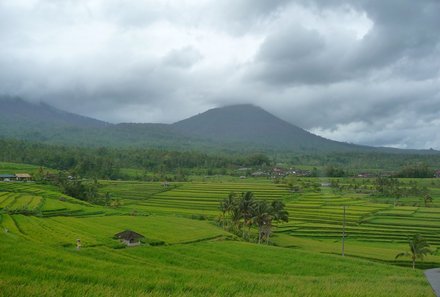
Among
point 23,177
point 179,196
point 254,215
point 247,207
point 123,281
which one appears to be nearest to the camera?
point 123,281

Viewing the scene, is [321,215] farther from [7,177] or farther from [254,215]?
[7,177]

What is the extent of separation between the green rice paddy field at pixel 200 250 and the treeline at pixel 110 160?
32.7 metres

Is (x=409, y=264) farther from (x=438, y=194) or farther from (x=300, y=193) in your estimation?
(x=438, y=194)

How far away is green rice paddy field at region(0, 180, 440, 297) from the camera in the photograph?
12.6 m

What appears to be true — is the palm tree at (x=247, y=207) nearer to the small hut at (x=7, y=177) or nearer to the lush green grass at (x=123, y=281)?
the lush green grass at (x=123, y=281)

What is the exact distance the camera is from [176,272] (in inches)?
651

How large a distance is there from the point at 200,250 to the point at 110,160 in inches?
3835

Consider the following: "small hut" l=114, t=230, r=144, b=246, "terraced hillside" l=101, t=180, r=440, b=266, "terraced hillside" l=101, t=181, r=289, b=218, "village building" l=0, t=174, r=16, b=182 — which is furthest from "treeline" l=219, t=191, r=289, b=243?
"village building" l=0, t=174, r=16, b=182

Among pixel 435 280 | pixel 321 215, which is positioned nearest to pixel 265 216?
pixel 321 215

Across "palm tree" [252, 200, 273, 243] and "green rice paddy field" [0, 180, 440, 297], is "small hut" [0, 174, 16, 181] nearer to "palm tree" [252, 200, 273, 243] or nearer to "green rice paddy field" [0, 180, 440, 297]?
"green rice paddy field" [0, 180, 440, 297]

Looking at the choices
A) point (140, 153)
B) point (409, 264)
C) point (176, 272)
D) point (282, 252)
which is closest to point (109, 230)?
point (282, 252)

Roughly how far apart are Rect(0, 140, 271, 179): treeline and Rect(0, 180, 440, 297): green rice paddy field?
1287 inches

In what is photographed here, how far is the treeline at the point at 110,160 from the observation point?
115812 mm

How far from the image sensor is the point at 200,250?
97.7ft
